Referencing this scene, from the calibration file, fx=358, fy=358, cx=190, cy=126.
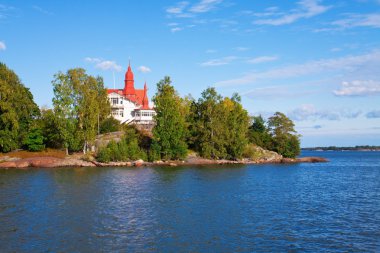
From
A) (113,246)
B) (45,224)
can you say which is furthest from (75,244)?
(45,224)

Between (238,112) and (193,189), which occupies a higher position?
(238,112)

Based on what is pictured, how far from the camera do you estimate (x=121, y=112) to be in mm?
122438

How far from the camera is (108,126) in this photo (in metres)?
107

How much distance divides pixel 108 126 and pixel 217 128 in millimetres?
32367

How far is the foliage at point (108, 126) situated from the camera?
106 m

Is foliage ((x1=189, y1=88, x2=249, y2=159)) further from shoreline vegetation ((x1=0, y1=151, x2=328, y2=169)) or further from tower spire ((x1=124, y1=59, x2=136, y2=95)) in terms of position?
tower spire ((x1=124, y1=59, x2=136, y2=95))

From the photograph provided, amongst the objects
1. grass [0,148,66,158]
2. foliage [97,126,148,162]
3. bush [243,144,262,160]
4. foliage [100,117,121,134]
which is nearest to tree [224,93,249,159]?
bush [243,144,262,160]

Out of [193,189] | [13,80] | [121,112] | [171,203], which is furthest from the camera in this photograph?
[121,112]

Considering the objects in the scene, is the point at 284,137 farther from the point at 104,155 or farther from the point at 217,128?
the point at 104,155

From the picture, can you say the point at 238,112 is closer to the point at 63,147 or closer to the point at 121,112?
the point at 121,112

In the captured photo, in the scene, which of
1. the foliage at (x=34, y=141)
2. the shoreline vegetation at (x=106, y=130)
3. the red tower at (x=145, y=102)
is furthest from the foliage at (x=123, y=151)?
the red tower at (x=145, y=102)

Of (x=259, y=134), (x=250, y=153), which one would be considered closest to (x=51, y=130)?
(x=250, y=153)

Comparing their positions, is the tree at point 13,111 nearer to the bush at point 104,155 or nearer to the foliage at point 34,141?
the foliage at point 34,141

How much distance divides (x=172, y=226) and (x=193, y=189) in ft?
66.3
